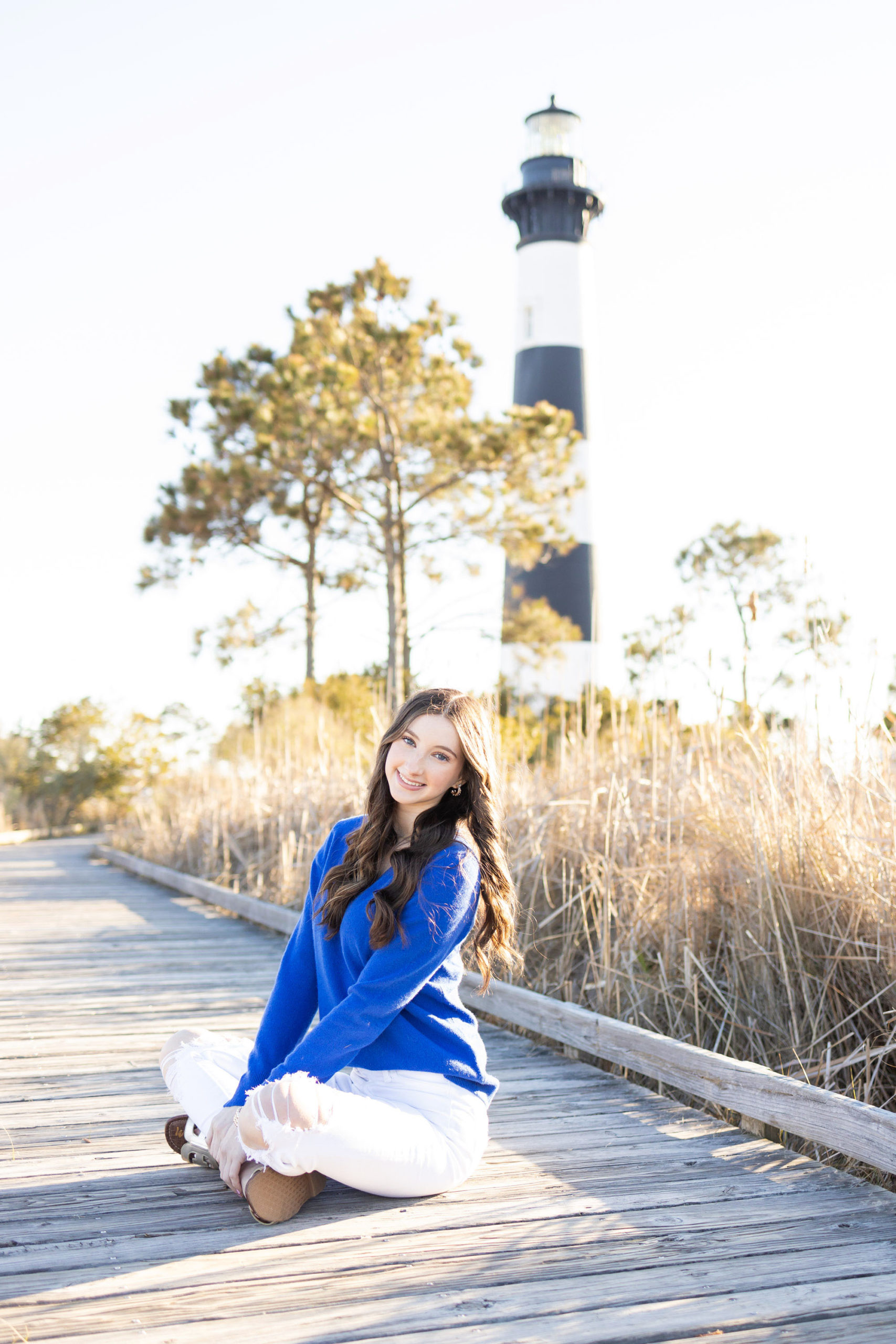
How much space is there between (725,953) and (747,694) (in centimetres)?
74

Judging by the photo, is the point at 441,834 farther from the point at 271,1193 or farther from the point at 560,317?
the point at 560,317

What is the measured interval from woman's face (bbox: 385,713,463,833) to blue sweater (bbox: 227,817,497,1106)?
0.12 meters

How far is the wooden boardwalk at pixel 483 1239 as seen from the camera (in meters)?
Answer: 1.54

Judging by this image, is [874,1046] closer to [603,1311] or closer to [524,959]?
[603,1311]

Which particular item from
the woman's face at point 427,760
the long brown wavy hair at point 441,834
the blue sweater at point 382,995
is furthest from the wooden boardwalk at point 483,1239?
the woman's face at point 427,760

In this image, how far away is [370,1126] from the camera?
6.02 feet

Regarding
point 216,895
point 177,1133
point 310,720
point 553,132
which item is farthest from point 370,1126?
point 553,132

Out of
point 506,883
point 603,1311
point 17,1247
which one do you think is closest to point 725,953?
point 506,883

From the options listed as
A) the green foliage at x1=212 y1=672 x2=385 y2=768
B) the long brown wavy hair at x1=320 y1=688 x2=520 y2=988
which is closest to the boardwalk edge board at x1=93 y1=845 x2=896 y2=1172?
the long brown wavy hair at x1=320 y1=688 x2=520 y2=988

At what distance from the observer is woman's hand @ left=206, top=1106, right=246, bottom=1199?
1851 millimetres

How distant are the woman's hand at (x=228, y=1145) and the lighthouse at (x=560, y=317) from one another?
1226cm

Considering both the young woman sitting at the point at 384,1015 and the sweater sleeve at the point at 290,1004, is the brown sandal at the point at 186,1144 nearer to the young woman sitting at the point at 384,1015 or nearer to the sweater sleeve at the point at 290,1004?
the young woman sitting at the point at 384,1015

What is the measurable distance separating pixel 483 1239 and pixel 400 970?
44 centimetres

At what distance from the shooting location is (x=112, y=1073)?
2887 millimetres
